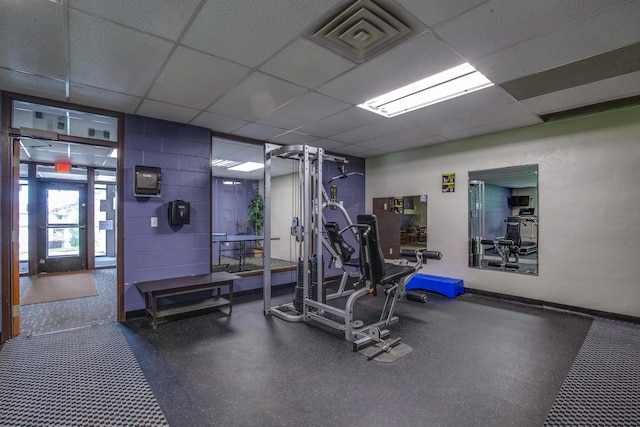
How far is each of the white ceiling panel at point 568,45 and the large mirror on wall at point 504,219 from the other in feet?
7.28

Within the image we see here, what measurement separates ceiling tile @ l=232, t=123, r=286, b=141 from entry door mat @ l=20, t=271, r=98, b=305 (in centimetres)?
363

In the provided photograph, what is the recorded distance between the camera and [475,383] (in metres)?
2.35

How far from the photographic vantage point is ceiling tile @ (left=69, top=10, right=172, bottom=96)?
210 centimetres

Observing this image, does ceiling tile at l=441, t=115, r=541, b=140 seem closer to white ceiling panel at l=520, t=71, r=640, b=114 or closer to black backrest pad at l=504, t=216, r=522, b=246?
white ceiling panel at l=520, t=71, r=640, b=114

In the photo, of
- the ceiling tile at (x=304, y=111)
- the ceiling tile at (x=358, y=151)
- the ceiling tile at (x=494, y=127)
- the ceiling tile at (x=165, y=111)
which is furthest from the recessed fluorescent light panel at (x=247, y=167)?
the ceiling tile at (x=494, y=127)

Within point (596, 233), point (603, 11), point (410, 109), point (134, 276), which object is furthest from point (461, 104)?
point (134, 276)

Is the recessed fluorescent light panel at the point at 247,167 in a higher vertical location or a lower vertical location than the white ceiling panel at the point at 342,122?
lower

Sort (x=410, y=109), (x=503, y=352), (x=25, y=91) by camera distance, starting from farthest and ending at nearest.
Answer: (x=410, y=109) < (x=25, y=91) < (x=503, y=352)

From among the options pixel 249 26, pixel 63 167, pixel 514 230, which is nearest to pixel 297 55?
pixel 249 26

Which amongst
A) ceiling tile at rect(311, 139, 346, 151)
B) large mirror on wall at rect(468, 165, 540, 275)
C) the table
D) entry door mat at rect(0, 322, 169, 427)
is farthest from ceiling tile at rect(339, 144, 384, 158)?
entry door mat at rect(0, 322, 169, 427)

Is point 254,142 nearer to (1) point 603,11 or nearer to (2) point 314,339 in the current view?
(2) point 314,339

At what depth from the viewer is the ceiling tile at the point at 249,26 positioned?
1881mm

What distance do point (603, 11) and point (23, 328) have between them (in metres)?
6.06

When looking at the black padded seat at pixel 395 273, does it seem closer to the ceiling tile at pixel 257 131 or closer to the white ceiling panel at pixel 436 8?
the white ceiling panel at pixel 436 8
